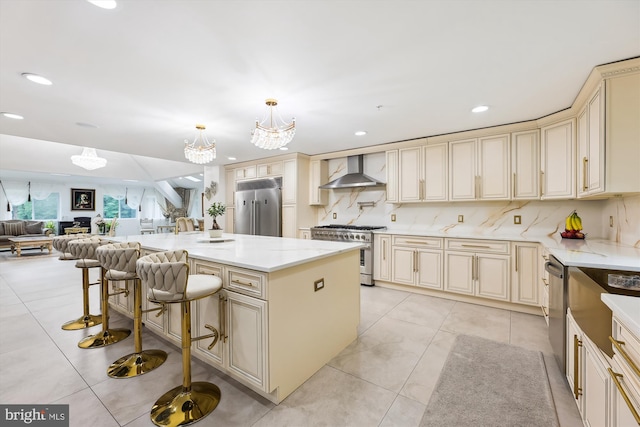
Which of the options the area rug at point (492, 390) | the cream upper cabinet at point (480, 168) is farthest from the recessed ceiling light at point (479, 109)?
the area rug at point (492, 390)

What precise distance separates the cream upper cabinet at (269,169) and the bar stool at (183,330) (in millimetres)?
3629

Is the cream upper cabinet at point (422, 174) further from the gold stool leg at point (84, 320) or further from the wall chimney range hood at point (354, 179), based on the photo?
the gold stool leg at point (84, 320)

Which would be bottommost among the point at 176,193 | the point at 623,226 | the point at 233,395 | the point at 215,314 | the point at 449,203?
the point at 233,395

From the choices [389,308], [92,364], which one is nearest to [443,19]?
[389,308]

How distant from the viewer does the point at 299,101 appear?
8.61ft

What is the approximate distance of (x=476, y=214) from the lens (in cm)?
384

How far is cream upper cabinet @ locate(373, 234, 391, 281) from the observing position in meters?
4.01

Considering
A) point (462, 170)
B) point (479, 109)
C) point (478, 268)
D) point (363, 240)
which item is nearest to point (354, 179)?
point (363, 240)

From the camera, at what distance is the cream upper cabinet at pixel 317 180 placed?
200 inches

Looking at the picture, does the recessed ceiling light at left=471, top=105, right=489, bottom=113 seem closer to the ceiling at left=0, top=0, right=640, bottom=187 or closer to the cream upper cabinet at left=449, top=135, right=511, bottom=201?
the ceiling at left=0, top=0, right=640, bottom=187

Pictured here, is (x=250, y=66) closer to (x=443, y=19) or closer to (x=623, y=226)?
(x=443, y=19)

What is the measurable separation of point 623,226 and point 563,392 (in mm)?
1799

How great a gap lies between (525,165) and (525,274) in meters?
1.35

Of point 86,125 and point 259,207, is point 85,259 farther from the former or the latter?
point 259,207
